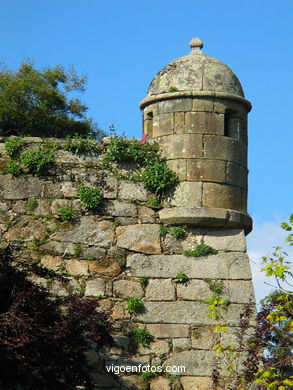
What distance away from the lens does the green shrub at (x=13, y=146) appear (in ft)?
41.2

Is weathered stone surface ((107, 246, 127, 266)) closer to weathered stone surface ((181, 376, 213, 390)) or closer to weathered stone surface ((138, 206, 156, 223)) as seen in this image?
weathered stone surface ((138, 206, 156, 223))

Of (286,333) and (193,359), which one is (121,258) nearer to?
(193,359)

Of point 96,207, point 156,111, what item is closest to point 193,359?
point 96,207

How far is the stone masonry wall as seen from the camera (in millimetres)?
11602

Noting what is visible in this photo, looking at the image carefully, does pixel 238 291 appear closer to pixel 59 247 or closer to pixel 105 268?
pixel 105 268

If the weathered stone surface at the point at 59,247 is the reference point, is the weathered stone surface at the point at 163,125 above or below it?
above

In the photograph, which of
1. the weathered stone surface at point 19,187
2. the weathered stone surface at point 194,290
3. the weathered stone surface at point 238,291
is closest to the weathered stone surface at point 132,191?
the weathered stone surface at point 19,187

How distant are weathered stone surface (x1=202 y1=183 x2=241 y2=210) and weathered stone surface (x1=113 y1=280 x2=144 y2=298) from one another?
4.76 ft

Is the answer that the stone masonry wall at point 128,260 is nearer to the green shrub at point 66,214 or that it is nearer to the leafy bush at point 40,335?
the green shrub at point 66,214

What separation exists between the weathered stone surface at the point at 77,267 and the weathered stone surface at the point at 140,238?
1.81ft

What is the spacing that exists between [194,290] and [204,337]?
0.65 meters

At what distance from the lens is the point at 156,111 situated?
12.8m

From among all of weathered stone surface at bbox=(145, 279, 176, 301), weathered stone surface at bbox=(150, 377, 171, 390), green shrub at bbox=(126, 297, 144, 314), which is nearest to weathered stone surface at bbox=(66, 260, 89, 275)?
green shrub at bbox=(126, 297, 144, 314)

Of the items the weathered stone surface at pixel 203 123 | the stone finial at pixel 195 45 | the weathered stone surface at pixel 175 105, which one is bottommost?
the weathered stone surface at pixel 203 123
